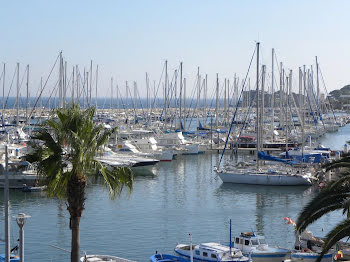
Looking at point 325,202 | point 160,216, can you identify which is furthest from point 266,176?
point 325,202

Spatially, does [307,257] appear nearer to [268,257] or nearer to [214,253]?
[268,257]

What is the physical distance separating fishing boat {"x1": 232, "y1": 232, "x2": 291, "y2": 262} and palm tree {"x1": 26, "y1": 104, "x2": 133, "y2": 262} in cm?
1227

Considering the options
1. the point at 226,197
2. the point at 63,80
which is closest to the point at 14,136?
the point at 63,80

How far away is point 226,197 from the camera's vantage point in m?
51.3

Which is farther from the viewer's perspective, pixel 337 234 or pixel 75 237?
pixel 75 237

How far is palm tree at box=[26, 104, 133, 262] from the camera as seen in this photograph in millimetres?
19672

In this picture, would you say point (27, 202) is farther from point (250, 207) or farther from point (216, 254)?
point (216, 254)

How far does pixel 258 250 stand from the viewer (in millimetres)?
31234

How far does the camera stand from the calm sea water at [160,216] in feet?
116

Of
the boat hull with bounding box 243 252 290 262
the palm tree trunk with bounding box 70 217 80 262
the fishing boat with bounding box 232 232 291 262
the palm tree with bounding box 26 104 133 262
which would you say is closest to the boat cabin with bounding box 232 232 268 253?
the fishing boat with bounding box 232 232 291 262

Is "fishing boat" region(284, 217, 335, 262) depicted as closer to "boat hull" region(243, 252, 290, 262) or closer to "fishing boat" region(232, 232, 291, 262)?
"boat hull" region(243, 252, 290, 262)

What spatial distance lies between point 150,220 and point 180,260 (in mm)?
12378

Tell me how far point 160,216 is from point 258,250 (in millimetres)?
12835

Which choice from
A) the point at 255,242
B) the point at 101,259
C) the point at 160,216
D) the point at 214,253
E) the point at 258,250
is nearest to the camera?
the point at 101,259
